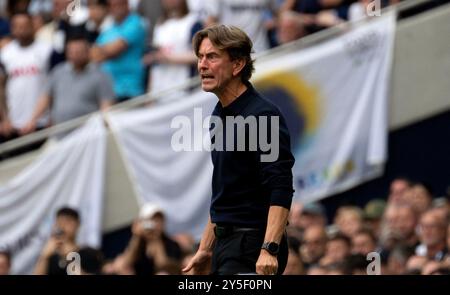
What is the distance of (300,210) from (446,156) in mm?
1613

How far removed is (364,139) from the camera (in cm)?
1371

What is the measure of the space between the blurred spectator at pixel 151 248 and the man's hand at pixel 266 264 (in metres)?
4.95

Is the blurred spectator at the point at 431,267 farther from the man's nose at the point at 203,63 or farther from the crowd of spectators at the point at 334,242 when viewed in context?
the man's nose at the point at 203,63

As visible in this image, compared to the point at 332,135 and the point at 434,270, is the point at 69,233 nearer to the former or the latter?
the point at 332,135

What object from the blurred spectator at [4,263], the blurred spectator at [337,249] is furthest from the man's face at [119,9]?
the blurred spectator at [337,249]

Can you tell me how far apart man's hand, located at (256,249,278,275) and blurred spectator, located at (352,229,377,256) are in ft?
13.6

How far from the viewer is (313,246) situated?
1205cm

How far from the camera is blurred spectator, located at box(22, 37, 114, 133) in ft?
47.0

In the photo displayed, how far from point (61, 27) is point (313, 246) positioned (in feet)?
14.8

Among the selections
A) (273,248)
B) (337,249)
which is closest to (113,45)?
(337,249)

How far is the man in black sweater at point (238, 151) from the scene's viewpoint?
7.48 meters

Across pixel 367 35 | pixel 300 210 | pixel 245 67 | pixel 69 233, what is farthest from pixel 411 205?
pixel 245 67

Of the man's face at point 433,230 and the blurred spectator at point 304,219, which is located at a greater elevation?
the blurred spectator at point 304,219

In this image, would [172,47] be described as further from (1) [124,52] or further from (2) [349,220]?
(2) [349,220]
